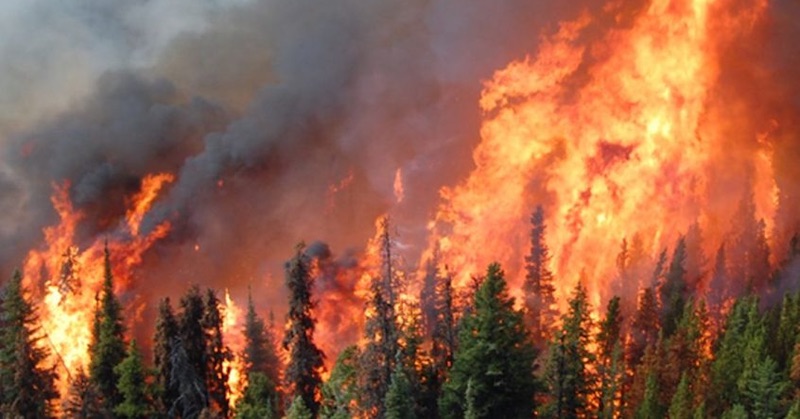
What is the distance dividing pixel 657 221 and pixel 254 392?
39118 millimetres

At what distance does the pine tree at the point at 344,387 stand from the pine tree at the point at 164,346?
1287 centimetres

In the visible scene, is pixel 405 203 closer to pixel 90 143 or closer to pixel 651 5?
pixel 651 5

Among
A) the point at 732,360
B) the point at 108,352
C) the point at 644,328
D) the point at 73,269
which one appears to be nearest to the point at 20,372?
the point at 108,352

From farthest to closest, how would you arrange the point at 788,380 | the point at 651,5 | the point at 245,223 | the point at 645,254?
1. the point at 245,223
2. the point at 651,5
3. the point at 645,254
4. the point at 788,380

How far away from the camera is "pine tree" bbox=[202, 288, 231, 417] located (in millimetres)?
57062

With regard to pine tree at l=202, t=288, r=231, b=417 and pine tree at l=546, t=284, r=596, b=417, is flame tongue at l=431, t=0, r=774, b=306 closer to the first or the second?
pine tree at l=202, t=288, r=231, b=417

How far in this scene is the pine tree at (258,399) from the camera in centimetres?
A: 5359

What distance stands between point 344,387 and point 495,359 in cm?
870

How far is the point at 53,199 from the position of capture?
9606 cm

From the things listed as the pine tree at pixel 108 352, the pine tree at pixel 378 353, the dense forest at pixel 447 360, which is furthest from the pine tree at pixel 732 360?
the pine tree at pixel 108 352

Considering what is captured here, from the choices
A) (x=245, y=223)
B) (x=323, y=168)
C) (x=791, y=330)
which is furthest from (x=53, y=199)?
(x=791, y=330)

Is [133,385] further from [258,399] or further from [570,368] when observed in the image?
[570,368]

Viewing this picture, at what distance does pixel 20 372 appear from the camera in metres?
57.4

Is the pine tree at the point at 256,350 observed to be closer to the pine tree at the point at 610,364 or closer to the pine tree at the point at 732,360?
the pine tree at the point at 610,364
